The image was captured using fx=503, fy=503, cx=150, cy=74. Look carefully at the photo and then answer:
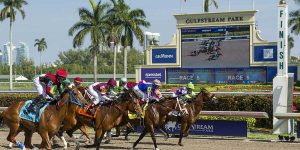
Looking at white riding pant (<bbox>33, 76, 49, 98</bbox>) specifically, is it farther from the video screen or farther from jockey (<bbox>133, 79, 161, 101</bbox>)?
the video screen

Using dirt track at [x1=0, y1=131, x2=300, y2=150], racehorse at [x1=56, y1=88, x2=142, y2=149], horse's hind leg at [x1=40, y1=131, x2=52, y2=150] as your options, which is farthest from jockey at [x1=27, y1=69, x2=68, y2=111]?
dirt track at [x1=0, y1=131, x2=300, y2=150]

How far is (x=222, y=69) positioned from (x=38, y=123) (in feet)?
101

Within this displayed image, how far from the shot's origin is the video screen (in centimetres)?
4041

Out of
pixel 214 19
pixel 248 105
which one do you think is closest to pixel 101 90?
pixel 248 105

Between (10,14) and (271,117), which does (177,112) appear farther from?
(10,14)

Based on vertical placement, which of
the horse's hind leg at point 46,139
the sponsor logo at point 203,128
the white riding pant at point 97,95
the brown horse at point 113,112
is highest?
the white riding pant at point 97,95

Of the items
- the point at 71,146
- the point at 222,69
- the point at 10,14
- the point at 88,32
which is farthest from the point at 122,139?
the point at 10,14

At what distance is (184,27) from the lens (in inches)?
1688

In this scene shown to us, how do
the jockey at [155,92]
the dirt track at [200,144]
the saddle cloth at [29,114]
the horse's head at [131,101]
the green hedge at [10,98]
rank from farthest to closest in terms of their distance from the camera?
the green hedge at [10,98], the jockey at [155,92], the dirt track at [200,144], the horse's head at [131,101], the saddle cloth at [29,114]

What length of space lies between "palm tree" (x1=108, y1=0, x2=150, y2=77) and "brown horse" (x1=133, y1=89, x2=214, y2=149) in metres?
30.5

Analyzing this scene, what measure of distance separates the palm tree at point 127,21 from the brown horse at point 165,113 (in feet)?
100

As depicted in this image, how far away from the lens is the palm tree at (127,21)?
45003 millimetres

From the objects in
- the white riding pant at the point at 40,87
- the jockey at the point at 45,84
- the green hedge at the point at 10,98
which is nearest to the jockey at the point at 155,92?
the jockey at the point at 45,84

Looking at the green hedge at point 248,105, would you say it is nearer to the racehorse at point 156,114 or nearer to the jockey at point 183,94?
the jockey at point 183,94
